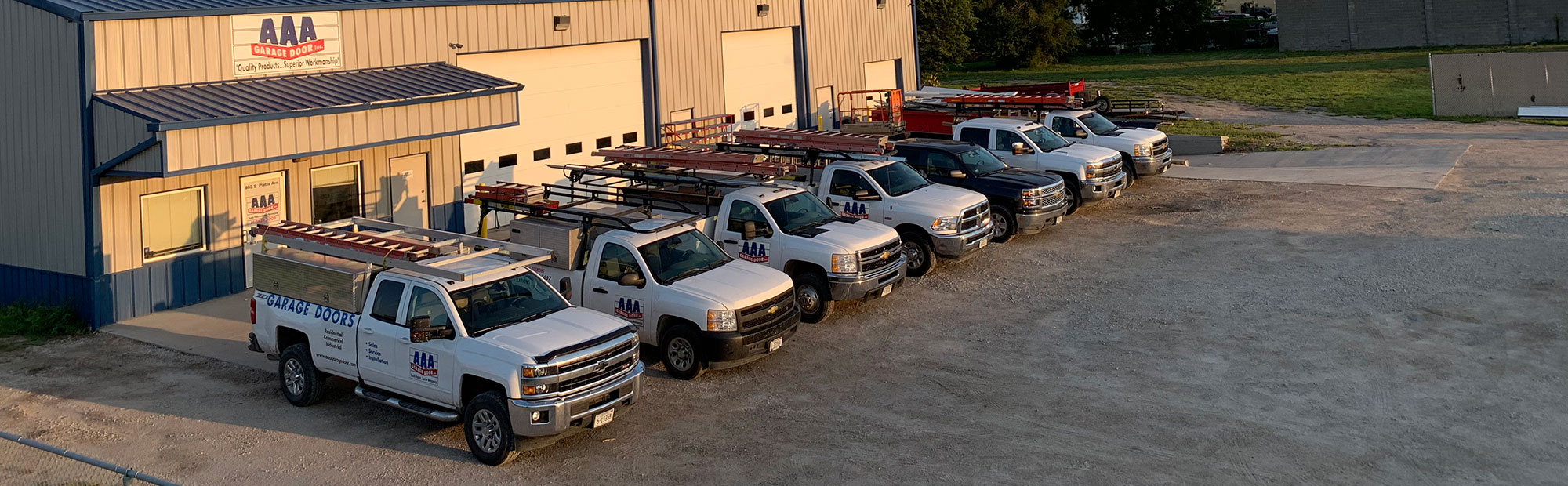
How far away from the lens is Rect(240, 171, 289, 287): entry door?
18.4 meters

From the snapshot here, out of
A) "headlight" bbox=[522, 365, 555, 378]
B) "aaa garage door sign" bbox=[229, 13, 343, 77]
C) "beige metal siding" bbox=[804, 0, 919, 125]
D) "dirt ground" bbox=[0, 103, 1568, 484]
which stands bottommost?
"dirt ground" bbox=[0, 103, 1568, 484]

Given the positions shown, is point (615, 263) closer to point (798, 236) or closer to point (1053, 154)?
point (798, 236)

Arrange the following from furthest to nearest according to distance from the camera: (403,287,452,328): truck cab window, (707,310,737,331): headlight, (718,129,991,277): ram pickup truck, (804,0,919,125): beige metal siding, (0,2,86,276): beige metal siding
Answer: (804,0,919,125): beige metal siding < (718,129,991,277): ram pickup truck < (0,2,86,276): beige metal siding < (707,310,737,331): headlight < (403,287,452,328): truck cab window

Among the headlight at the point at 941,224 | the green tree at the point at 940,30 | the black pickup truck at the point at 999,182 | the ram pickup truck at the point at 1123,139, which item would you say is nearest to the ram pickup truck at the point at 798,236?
the headlight at the point at 941,224

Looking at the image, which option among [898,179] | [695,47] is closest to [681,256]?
→ [898,179]

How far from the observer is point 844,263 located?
1617cm

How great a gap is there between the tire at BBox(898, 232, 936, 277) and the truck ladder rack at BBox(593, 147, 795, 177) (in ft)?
6.80

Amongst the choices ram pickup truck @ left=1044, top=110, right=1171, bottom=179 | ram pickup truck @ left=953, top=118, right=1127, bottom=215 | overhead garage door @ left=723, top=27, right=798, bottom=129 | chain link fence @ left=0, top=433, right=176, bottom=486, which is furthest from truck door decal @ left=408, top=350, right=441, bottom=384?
overhead garage door @ left=723, top=27, right=798, bottom=129

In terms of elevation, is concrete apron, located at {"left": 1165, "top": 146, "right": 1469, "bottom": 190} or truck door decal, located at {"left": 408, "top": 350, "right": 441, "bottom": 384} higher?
concrete apron, located at {"left": 1165, "top": 146, "right": 1469, "bottom": 190}

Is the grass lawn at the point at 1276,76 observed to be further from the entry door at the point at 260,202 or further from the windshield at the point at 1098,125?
the entry door at the point at 260,202

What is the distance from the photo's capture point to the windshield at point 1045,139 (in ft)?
78.7

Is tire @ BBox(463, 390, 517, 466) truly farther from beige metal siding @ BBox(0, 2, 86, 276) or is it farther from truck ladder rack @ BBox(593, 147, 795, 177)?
beige metal siding @ BBox(0, 2, 86, 276)

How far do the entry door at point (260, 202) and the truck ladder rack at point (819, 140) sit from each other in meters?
7.71

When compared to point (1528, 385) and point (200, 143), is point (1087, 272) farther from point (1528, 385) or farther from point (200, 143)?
point (200, 143)
